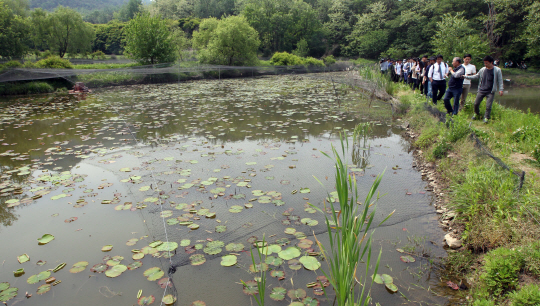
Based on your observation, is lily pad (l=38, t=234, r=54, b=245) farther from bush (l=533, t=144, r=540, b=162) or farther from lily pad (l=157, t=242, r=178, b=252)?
bush (l=533, t=144, r=540, b=162)

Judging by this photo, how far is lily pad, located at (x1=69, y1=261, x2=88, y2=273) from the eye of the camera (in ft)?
9.11

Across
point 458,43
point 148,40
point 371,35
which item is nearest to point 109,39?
point 148,40

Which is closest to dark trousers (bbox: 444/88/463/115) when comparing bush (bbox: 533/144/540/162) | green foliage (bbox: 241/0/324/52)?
bush (bbox: 533/144/540/162)

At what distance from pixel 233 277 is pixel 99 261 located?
4.46 ft

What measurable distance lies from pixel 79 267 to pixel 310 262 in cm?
219

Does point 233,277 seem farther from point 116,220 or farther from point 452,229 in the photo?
point 452,229

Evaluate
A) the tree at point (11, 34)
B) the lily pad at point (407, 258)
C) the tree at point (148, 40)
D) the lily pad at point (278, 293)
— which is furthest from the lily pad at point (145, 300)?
the tree at point (148, 40)

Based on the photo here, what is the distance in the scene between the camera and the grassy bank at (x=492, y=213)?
2270 millimetres

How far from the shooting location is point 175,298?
8.02 ft

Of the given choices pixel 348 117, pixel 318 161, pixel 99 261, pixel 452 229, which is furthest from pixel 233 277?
pixel 348 117

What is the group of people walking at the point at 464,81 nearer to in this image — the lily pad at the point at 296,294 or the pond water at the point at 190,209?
the pond water at the point at 190,209

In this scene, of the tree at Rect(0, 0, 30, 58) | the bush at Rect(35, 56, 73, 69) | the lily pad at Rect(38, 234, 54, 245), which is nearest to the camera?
the lily pad at Rect(38, 234, 54, 245)

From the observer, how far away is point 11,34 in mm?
17469

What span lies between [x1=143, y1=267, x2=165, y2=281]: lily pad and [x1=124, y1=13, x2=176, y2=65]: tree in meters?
22.3
